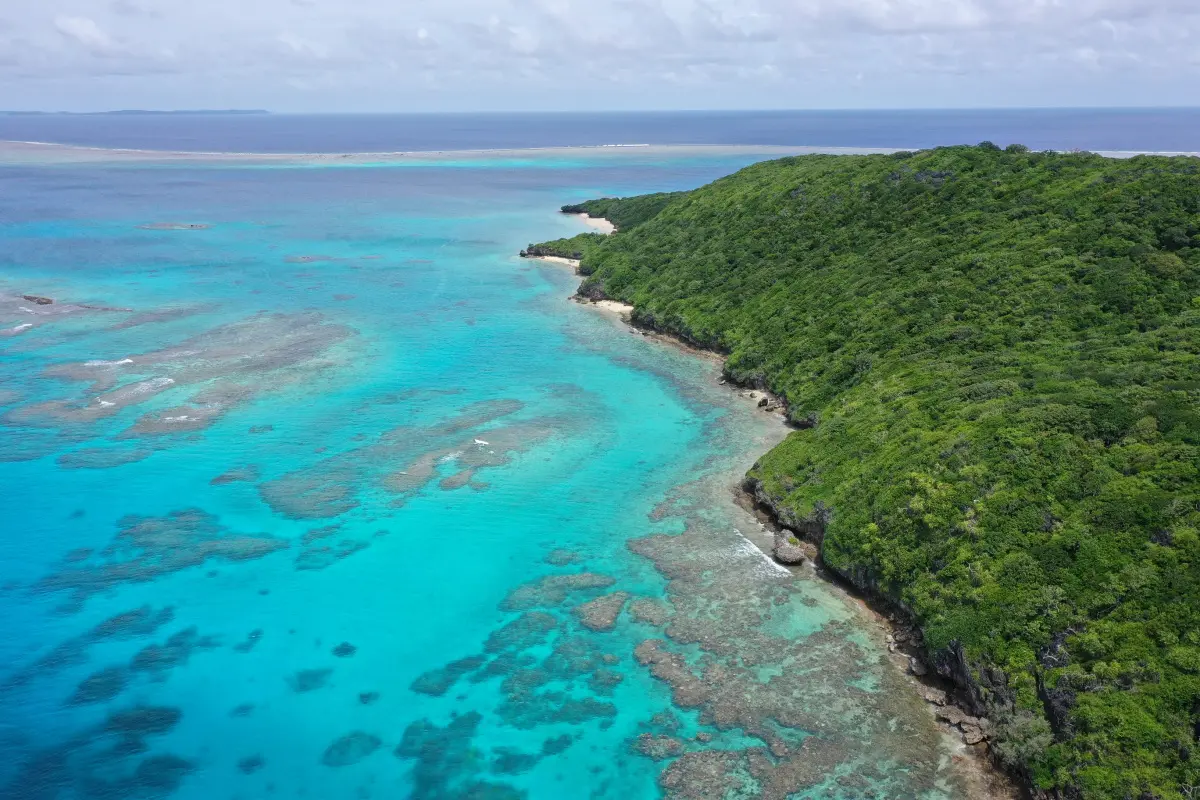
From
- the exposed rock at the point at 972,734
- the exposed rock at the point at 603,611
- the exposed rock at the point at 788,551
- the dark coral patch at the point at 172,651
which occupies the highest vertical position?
the exposed rock at the point at 788,551

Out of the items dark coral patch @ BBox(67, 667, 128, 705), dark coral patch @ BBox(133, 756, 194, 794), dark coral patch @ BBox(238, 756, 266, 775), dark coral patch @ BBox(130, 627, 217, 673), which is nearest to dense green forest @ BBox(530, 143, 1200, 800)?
dark coral patch @ BBox(238, 756, 266, 775)

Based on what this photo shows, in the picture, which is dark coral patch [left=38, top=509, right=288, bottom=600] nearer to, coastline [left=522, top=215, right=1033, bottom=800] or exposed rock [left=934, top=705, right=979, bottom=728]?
coastline [left=522, top=215, right=1033, bottom=800]

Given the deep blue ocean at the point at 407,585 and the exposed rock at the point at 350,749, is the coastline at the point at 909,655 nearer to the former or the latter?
the deep blue ocean at the point at 407,585

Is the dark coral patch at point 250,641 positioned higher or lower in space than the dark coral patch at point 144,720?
higher

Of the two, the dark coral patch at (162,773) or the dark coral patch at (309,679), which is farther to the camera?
the dark coral patch at (309,679)

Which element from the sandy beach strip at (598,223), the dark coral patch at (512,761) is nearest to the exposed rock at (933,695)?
the dark coral patch at (512,761)

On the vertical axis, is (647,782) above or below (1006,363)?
below

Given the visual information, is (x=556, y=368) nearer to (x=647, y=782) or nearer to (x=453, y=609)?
(x=453, y=609)

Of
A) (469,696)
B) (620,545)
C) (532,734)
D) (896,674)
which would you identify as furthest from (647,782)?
(620,545)
